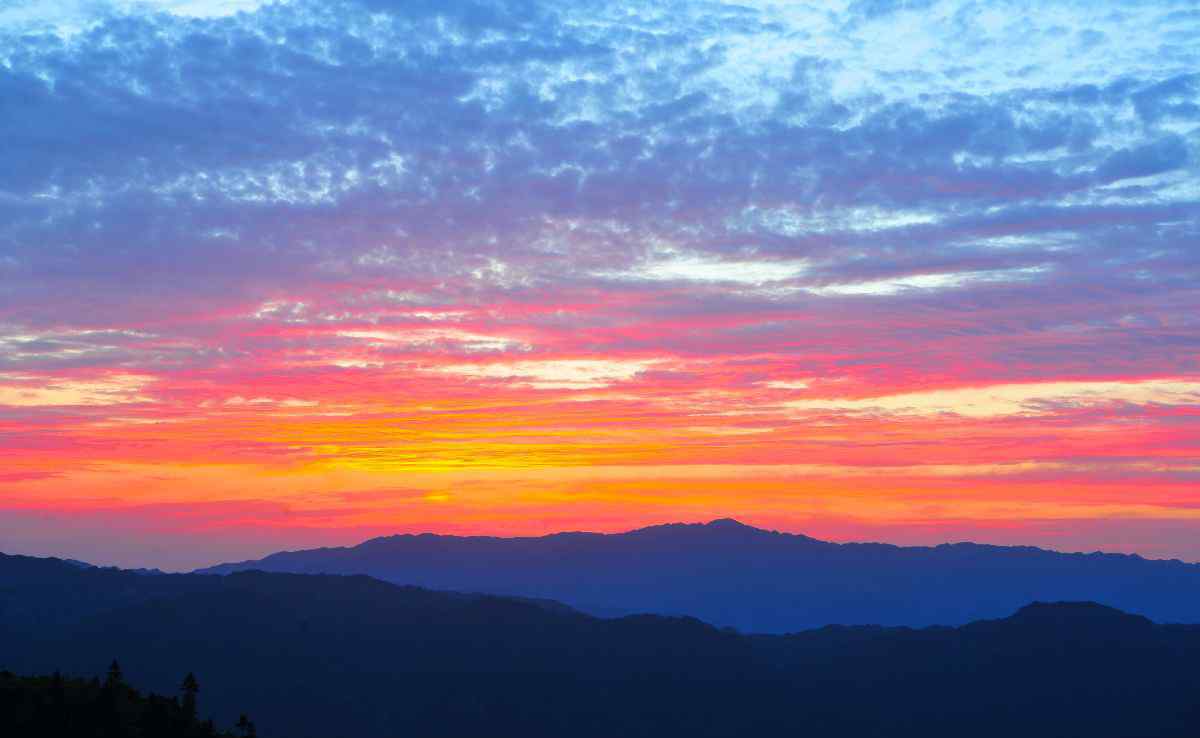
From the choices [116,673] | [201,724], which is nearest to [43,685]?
[116,673]

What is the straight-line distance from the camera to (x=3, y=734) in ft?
504

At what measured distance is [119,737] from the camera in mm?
155375

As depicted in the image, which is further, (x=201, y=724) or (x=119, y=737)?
(x=201, y=724)

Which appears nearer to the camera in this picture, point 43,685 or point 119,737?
point 119,737

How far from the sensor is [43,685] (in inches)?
6880

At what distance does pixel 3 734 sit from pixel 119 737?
47.3 feet

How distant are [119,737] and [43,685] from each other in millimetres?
27230

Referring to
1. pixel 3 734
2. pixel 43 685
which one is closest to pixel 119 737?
pixel 3 734

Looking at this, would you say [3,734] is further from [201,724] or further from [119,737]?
[201,724]

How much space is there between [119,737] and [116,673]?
1685 centimetres

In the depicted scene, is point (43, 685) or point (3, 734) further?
point (43, 685)

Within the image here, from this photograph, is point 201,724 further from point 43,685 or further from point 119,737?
point 43,685

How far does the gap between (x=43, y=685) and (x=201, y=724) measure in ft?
86.5

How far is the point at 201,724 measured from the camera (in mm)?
168625
